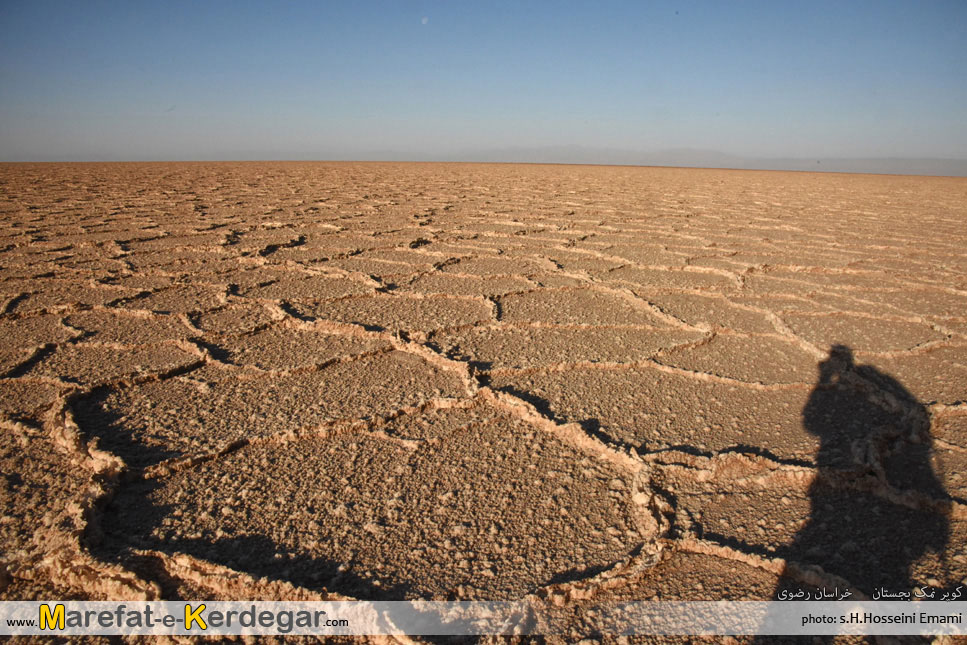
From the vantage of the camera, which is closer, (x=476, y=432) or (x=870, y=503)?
(x=870, y=503)

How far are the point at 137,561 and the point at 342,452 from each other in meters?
0.42

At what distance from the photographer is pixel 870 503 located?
3.41ft

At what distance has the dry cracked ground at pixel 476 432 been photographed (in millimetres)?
879

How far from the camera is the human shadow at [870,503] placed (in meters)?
0.86

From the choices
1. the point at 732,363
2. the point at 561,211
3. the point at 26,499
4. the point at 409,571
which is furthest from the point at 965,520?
the point at 561,211

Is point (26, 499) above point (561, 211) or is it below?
below

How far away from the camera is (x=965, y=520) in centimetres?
98

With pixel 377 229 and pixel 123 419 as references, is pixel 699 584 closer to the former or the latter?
pixel 123 419

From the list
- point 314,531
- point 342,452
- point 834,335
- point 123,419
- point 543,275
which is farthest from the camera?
point 543,275

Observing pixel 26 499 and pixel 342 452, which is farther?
pixel 342 452

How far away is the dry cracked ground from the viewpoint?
0.88 metres

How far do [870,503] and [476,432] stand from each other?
79 cm

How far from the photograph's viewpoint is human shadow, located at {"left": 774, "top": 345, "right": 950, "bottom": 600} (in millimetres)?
861

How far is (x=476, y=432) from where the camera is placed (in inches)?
50.6
